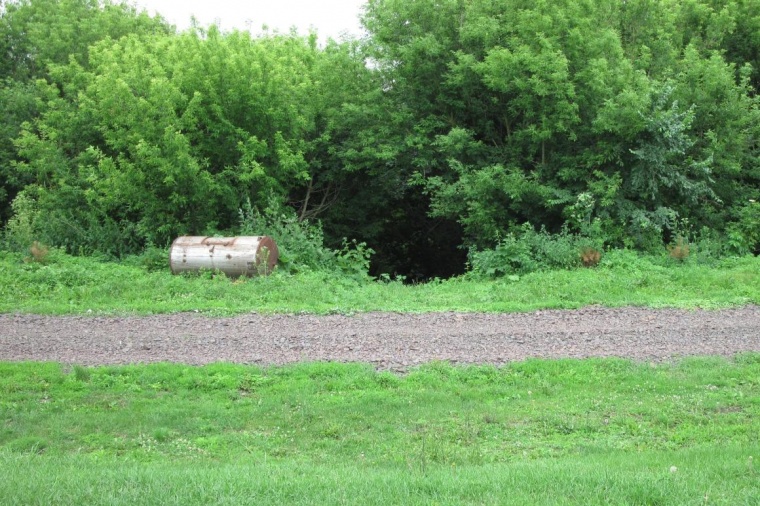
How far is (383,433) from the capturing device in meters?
6.27

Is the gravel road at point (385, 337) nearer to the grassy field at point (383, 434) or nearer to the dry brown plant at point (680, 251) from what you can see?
the grassy field at point (383, 434)

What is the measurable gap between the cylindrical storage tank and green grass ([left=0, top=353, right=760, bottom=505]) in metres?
5.63

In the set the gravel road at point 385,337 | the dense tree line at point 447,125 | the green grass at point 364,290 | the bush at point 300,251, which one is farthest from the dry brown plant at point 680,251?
the bush at point 300,251

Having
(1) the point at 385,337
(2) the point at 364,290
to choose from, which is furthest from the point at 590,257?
(1) the point at 385,337

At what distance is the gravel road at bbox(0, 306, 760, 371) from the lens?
8.57 meters

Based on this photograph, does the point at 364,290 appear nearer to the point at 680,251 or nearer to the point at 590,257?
the point at 590,257

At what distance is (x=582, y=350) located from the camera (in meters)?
8.70

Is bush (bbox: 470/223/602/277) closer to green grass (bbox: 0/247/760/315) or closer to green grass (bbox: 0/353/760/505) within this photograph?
green grass (bbox: 0/247/760/315)

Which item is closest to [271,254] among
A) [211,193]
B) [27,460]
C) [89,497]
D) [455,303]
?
[211,193]

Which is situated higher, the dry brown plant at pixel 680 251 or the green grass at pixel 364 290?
the dry brown plant at pixel 680 251

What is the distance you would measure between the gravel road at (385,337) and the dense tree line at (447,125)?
4.95 meters

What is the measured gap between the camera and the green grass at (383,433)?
14.7ft

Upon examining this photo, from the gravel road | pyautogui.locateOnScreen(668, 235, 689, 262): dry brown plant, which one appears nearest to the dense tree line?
pyautogui.locateOnScreen(668, 235, 689, 262): dry brown plant

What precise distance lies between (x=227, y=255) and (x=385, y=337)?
5.30 m
